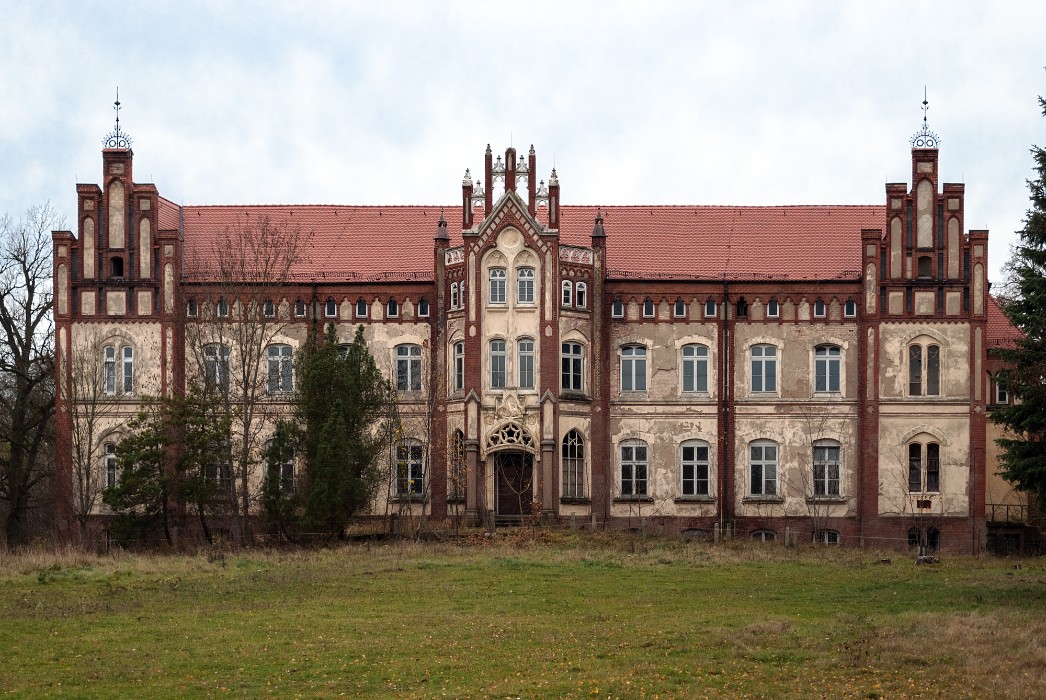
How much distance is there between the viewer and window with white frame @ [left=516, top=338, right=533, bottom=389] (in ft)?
164

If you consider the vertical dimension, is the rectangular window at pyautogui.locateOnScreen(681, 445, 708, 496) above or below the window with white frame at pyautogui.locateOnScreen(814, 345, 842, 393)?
below

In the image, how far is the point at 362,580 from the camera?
3403 cm

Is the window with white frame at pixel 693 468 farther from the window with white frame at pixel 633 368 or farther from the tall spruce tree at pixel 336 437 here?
the tall spruce tree at pixel 336 437

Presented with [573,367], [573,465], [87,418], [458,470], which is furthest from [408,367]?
[87,418]

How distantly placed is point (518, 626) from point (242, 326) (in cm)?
2512

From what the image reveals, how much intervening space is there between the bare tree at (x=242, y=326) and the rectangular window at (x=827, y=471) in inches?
720

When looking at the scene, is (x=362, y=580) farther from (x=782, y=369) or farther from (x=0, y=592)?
(x=782, y=369)

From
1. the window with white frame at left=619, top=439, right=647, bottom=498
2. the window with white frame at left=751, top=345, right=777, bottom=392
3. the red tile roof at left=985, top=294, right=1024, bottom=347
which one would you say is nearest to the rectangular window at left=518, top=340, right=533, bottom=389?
the window with white frame at left=619, top=439, right=647, bottom=498

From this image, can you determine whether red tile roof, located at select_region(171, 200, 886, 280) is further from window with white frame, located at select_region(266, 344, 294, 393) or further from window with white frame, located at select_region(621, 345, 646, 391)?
window with white frame, located at select_region(266, 344, 294, 393)

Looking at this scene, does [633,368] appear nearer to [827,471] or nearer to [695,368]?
[695,368]

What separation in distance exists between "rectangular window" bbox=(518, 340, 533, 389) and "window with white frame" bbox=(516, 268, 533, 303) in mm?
1440

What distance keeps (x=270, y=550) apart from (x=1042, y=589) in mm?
20262

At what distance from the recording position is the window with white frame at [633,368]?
51844 millimetres

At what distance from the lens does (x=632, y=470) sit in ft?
169
